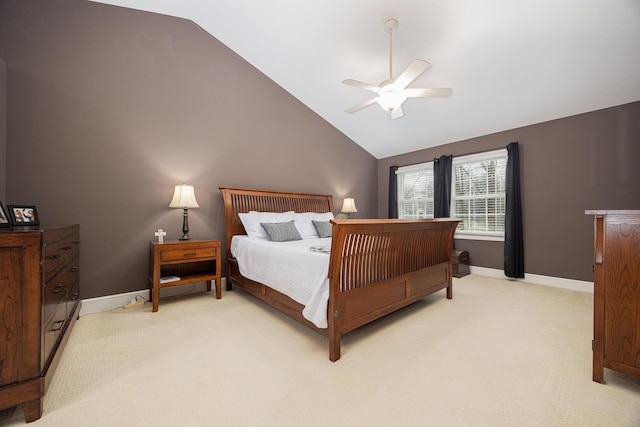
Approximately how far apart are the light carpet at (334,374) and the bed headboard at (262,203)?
1.33 meters

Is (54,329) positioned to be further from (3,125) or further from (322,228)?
(322,228)

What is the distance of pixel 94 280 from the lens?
9.32ft

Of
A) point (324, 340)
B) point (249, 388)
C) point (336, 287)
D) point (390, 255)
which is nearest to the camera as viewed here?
point (249, 388)

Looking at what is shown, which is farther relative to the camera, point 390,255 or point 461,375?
point 390,255

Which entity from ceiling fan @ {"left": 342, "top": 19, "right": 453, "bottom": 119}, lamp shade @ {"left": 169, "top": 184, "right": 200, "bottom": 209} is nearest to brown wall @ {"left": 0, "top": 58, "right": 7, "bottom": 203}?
lamp shade @ {"left": 169, "top": 184, "right": 200, "bottom": 209}

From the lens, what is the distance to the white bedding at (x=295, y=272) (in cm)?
200

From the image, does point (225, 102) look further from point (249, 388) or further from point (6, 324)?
point (249, 388)

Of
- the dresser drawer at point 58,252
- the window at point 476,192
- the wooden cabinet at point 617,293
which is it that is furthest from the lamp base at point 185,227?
the window at point 476,192

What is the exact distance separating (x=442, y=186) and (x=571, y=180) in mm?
1725

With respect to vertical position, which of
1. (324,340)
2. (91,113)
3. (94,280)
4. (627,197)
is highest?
(91,113)

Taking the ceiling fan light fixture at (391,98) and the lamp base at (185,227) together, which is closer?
the ceiling fan light fixture at (391,98)

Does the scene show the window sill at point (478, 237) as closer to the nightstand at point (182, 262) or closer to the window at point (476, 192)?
the window at point (476, 192)

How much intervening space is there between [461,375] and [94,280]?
3.56 meters

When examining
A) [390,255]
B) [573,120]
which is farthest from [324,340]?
[573,120]
